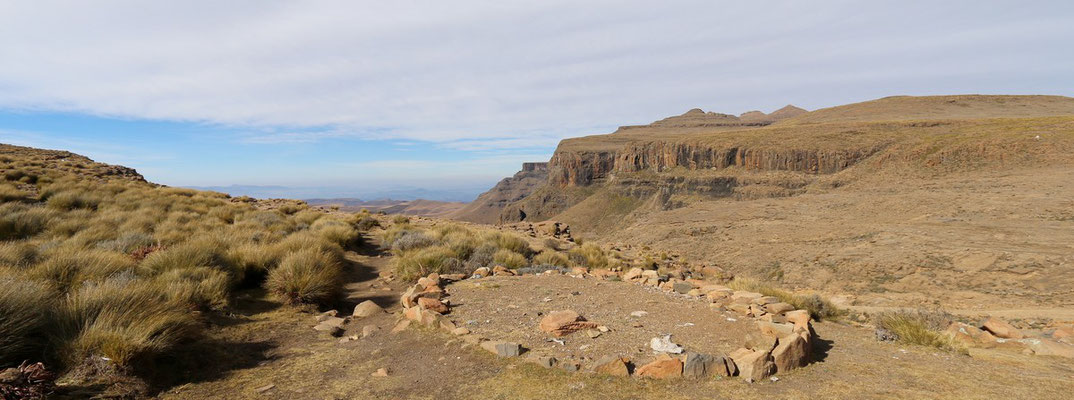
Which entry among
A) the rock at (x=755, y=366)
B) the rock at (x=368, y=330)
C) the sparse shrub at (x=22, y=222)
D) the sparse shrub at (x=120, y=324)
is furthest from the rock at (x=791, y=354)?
the sparse shrub at (x=22, y=222)

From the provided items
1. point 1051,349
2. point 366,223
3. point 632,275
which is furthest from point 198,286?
point 366,223

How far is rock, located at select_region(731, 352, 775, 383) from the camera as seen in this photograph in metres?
4.42

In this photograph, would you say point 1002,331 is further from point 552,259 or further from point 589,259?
point 589,259

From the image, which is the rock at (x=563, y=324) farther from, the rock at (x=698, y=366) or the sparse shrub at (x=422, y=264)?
the sparse shrub at (x=422, y=264)

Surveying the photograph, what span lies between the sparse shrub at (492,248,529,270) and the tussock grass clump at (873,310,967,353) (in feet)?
25.9

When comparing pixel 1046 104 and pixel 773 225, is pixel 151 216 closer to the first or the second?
pixel 773 225

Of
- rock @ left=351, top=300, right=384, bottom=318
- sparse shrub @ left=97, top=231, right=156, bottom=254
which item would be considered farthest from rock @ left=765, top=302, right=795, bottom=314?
sparse shrub @ left=97, top=231, right=156, bottom=254

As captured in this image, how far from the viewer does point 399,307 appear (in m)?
8.01

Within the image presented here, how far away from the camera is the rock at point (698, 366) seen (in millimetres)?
4512

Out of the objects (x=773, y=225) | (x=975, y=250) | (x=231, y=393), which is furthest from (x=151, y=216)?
(x=773, y=225)

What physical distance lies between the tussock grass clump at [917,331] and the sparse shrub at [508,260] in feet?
25.9

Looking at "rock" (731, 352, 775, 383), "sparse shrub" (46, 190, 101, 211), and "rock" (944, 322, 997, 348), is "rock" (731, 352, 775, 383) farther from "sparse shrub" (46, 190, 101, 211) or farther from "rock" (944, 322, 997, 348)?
"sparse shrub" (46, 190, 101, 211)

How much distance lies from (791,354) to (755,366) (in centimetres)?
64

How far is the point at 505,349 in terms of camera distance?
5.21 meters
